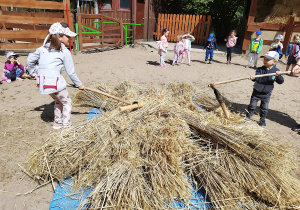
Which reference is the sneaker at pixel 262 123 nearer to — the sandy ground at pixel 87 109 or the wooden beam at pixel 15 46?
the sandy ground at pixel 87 109

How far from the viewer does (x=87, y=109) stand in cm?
477

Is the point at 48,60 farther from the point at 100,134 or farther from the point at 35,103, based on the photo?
the point at 35,103

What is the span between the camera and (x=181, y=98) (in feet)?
14.5

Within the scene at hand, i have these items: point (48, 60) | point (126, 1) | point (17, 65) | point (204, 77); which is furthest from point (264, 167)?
point (126, 1)

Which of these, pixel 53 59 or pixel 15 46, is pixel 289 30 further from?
pixel 15 46

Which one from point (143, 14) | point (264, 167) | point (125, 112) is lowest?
point (264, 167)

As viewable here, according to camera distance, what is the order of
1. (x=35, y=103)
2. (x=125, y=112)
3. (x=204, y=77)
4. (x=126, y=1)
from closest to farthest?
(x=125, y=112)
(x=35, y=103)
(x=204, y=77)
(x=126, y=1)

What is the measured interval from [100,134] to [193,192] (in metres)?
1.31

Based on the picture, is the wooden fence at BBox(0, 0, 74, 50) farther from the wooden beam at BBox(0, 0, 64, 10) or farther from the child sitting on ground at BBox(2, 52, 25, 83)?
the child sitting on ground at BBox(2, 52, 25, 83)

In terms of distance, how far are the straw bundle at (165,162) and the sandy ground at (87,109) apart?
32 cm

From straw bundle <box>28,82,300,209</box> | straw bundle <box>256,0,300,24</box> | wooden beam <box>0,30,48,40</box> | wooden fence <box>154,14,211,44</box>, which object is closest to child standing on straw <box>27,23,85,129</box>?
straw bundle <box>28,82,300,209</box>

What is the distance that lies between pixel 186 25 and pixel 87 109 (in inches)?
461

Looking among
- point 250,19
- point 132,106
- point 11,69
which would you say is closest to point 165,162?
point 132,106

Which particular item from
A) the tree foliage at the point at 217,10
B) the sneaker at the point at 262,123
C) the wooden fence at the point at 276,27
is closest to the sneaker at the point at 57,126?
the sneaker at the point at 262,123
